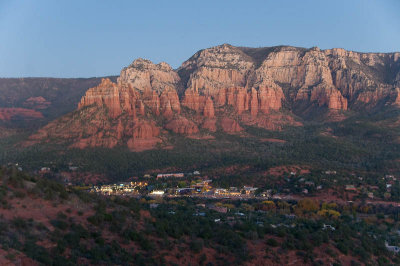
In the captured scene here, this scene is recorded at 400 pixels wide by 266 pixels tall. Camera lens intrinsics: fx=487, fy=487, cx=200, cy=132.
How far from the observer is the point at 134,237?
1180 inches

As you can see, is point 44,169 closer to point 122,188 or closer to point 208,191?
point 122,188

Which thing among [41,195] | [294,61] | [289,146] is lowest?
[289,146]

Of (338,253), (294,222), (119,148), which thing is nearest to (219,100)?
(119,148)

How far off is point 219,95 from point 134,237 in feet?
439

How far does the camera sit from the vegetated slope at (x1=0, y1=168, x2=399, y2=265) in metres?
26.0

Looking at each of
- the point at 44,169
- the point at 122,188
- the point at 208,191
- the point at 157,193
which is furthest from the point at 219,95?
the point at 157,193

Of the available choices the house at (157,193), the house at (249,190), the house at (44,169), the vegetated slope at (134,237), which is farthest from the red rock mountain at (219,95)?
the vegetated slope at (134,237)

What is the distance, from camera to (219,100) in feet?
528

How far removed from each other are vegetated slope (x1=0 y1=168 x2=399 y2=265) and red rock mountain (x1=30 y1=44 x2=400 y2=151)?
250ft

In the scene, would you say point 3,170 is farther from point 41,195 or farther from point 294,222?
point 294,222

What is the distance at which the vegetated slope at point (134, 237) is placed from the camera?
85.3 feet

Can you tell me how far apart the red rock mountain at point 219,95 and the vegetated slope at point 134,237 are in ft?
250

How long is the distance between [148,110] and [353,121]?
61.3 m

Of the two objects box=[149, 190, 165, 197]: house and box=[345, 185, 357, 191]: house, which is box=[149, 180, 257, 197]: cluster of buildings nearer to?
box=[149, 190, 165, 197]: house
